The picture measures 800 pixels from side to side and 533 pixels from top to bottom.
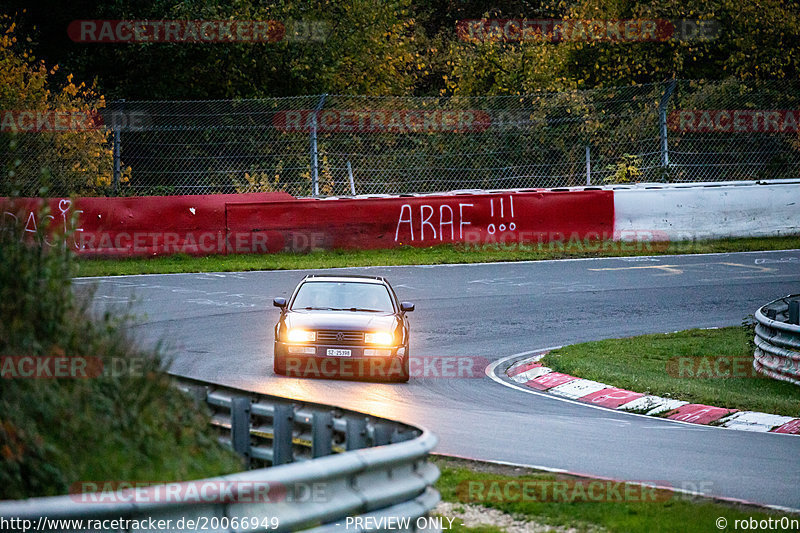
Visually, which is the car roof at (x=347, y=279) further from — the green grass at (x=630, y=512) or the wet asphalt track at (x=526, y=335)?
the green grass at (x=630, y=512)

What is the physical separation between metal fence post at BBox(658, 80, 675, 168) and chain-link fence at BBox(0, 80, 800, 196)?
26 mm

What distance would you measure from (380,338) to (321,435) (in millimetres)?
7620

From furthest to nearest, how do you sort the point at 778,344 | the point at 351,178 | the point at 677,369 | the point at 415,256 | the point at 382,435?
the point at 351,178 → the point at 415,256 → the point at 677,369 → the point at 778,344 → the point at 382,435

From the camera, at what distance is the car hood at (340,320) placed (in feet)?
45.4

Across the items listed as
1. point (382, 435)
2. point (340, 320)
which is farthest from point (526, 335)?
point (382, 435)

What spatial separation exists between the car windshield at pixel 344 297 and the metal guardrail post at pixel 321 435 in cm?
838

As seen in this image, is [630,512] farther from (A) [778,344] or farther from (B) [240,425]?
(A) [778,344]

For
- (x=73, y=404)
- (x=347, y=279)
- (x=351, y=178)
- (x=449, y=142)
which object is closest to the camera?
(x=73, y=404)

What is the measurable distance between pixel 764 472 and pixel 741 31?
27557 mm

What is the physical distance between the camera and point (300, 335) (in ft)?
45.3

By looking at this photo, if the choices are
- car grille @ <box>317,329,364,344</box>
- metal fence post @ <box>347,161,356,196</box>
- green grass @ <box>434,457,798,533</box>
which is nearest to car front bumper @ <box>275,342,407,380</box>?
car grille @ <box>317,329,364,344</box>

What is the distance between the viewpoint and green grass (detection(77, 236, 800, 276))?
22.2m

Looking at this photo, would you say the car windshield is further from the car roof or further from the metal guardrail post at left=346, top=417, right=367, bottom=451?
the metal guardrail post at left=346, top=417, right=367, bottom=451

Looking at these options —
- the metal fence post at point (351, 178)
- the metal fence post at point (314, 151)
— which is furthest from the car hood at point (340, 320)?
the metal fence post at point (351, 178)
